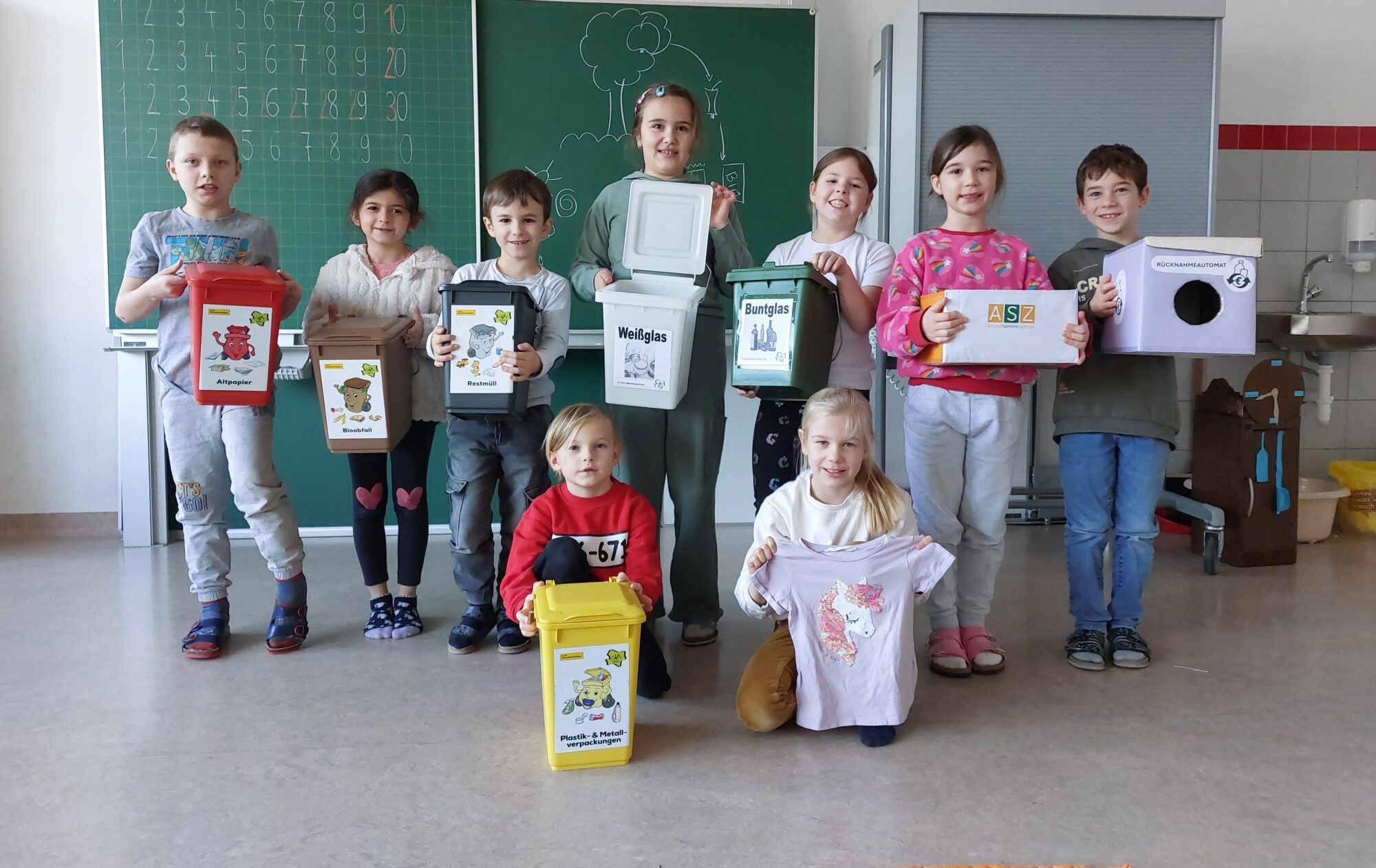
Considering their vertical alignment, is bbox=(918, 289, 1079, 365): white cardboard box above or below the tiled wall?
below

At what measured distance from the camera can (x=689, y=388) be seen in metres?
2.45

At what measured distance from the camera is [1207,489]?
366 cm

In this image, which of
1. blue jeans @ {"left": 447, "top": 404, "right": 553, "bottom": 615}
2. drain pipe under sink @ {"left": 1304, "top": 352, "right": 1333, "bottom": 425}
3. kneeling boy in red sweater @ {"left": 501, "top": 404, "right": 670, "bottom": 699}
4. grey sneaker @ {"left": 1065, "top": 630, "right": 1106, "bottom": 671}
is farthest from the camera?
drain pipe under sink @ {"left": 1304, "top": 352, "right": 1333, "bottom": 425}

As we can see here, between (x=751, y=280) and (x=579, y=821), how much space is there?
1.20 meters

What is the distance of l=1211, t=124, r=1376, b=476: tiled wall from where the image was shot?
13.8 ft

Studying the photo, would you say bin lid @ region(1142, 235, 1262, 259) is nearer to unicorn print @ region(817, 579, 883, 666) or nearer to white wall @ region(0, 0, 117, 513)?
unicorn print @ region(817, 579, 883, 666)

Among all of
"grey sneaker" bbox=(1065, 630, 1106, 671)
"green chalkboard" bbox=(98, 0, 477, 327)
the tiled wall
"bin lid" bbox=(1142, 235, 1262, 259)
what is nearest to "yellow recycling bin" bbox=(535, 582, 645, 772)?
"grey sneaker" bbox=(1065, 630, 1106, 671)

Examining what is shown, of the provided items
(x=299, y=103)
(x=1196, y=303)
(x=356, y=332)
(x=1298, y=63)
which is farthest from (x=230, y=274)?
(x=1298, y=63)

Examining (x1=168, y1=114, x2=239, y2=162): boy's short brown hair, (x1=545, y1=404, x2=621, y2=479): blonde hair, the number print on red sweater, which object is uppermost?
(x1=168, y1=114, x2=239, y2=162): boy's short brown hair

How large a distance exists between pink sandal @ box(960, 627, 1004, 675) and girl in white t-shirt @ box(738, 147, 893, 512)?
0.58 m

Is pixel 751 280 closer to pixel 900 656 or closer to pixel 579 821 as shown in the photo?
pixel 900 656

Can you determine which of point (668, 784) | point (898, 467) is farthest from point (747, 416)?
point (668, 784)

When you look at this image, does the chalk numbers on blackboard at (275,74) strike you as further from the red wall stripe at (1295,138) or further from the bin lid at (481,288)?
the red wall stripe at (1295,138)

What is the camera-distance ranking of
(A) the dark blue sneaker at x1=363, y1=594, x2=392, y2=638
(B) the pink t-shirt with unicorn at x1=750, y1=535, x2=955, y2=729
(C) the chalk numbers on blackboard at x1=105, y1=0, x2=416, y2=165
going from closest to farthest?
(B) the pink t-shirt with unicorn at x1=750, y1=535, x2=955, y2=729
(A) the dark blue sneaker at x1=363, y1=594, x2=392, y2=638
(C) the chalk numbers on blackboard at x1=105, y1=0, x2=416, y2=165
